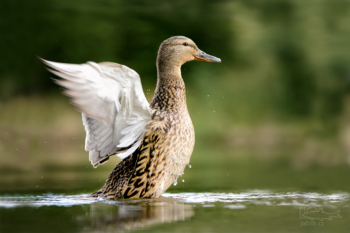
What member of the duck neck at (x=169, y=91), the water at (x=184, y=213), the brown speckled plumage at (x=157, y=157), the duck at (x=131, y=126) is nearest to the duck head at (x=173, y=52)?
the duck neck at (x=169, y=91)

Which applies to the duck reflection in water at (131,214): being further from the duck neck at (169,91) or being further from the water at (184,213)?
the duck neck at (169,91)

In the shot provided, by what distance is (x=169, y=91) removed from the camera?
4.61 meters

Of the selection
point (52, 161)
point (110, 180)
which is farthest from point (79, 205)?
point (52, 161)

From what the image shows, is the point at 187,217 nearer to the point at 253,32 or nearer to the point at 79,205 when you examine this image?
the point at 79,205

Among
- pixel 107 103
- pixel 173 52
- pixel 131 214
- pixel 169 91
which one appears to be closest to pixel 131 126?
pixel 107 103

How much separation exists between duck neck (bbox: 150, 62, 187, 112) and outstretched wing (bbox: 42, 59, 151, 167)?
378 mm

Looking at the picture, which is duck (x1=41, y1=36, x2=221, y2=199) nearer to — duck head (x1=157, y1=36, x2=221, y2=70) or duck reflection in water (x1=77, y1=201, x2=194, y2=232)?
duck head (x1=157, y1=36, x2=221, y2=70)

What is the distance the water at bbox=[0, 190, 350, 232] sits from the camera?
3.06 metres

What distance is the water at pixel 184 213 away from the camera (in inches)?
120

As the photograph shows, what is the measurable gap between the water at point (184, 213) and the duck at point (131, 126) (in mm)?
231

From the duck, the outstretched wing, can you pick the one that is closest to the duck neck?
the duck

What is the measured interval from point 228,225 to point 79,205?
4.70 feet

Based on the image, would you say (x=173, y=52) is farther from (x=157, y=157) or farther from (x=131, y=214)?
(x=131, y=214)

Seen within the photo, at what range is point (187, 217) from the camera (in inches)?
133
